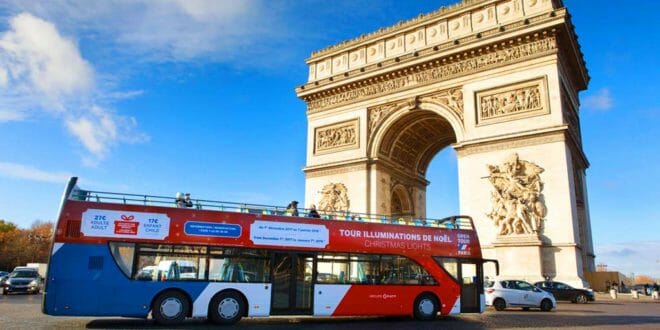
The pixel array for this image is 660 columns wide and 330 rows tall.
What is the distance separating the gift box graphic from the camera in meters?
9.45

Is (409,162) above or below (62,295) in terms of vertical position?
above

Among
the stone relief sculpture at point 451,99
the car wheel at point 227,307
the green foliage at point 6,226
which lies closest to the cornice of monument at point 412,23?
the stone relief sculpture at point 451,99

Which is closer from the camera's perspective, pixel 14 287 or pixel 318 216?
pixel 318 216

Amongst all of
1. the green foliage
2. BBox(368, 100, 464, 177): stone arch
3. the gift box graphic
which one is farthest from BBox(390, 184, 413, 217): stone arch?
the green foliage

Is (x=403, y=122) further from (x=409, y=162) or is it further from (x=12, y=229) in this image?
(x=12, y=229)

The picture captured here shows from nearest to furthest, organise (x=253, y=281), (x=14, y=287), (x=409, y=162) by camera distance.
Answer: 1. (x=253, y=281)
2. (x=14, y=287)
3. (x=409, y=162)

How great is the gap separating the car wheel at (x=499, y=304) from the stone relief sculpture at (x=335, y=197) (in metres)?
10.6

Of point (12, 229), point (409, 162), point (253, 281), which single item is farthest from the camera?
point (12, 229)

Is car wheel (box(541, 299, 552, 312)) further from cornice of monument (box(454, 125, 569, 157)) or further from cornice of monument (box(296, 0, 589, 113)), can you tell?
cornice of monument (box(296, 0, 589, 113))

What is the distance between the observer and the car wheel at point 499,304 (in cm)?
1588

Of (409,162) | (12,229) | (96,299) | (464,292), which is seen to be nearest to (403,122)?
(409,162)

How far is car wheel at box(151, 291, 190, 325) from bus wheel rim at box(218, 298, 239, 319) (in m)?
0.67

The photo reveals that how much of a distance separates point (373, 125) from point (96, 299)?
1862 centimetres

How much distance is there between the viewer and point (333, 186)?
26.0 metres
